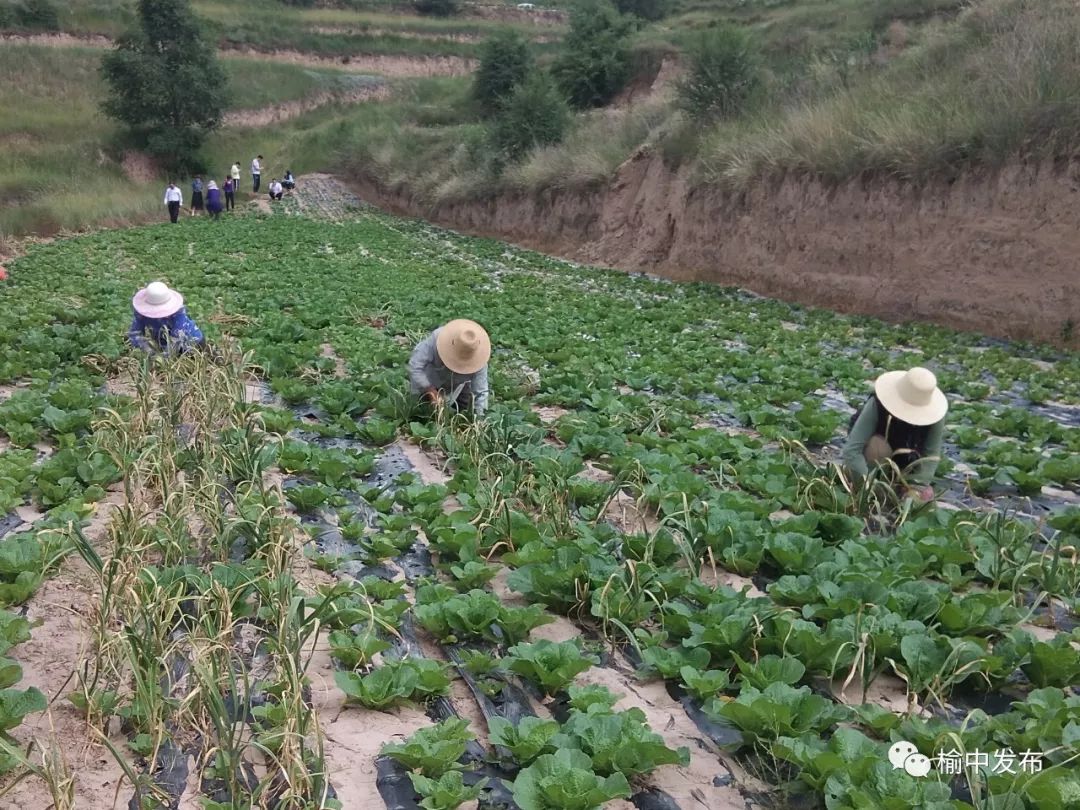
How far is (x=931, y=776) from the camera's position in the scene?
2.62 metres

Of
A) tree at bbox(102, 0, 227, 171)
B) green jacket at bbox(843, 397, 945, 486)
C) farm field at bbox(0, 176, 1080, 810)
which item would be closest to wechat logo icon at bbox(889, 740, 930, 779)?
farm field at bbox(0, 176, 1080, 810)

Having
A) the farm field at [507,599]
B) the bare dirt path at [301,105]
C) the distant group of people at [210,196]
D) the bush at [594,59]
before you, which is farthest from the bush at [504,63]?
the farm field at [507,599]

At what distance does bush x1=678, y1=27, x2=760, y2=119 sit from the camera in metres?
21.6

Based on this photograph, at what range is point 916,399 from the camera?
5145 mm

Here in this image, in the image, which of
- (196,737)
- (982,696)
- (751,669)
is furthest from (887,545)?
(196,737)

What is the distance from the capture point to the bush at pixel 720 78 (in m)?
21.6

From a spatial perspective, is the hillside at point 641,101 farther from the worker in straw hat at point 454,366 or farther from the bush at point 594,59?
the worker in straw hat at point 454,366

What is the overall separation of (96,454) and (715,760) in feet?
13.5

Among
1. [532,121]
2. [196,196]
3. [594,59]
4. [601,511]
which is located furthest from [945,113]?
[594,59]

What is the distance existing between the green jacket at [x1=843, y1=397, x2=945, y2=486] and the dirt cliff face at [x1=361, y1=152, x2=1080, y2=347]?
831 centimetres

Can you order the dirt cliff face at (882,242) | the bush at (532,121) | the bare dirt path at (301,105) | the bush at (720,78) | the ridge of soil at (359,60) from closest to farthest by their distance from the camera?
1. the dirt cliff face at (882,242)
2. the bush at (720,78)
3. the bush at (532,121)
4. the bare dirt path at (301,105)
5. the ridge of soil at (359,60)

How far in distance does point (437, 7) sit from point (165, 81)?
134 feet

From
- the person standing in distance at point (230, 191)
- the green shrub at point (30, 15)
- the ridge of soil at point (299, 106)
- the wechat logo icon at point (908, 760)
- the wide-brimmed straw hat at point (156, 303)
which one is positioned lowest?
the person standing in distance at point (230, 191)

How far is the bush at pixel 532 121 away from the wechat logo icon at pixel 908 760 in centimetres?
2954
